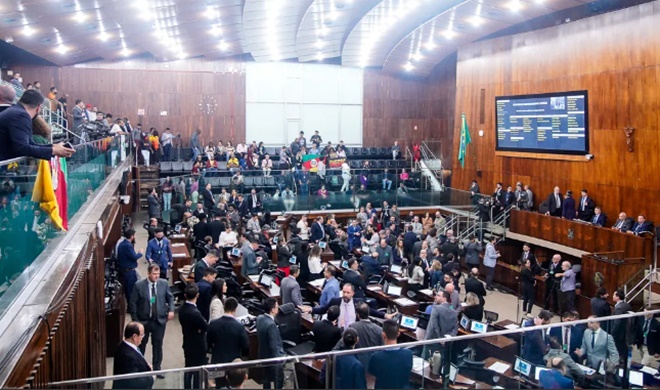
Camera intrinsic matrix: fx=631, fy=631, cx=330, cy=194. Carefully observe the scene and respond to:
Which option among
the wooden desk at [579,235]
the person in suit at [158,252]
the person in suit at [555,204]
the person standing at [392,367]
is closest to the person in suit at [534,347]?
the person standing at [392,367]

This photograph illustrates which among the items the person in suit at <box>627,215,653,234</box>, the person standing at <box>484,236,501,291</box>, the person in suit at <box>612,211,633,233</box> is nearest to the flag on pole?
the person standing at <box>484,236,501,291</box>

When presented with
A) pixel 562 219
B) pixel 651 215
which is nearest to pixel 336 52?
pixel 562 219

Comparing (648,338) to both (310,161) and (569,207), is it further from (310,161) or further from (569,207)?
(310,161)

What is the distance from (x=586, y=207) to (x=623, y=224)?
1.71 m

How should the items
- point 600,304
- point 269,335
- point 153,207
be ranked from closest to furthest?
1. point 269,335
2. point 600,304
3. point 153,207

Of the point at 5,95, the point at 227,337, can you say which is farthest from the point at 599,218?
the point at 5,95

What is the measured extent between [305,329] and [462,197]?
11575mm

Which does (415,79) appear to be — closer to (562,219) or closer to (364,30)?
(364,30)

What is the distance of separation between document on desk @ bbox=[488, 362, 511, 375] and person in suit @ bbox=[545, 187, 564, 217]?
42.1 ft

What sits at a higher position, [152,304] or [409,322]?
[152,304]

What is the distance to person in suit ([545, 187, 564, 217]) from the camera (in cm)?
1744

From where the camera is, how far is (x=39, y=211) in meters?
5.23

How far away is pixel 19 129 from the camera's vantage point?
165 inches

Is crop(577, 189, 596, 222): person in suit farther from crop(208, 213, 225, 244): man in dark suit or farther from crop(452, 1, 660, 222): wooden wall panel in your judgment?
crop(208, 213, 225, 244): man in dark suit
